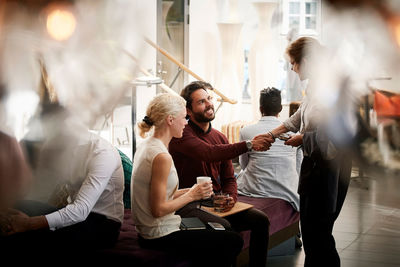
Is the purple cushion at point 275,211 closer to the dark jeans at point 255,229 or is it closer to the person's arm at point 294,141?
the dark jeans at point 255,229

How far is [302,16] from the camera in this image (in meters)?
0.40

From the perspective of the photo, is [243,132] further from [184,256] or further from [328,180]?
[328,180]

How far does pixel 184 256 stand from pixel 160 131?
15.4 inches

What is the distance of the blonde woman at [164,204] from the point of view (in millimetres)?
1573

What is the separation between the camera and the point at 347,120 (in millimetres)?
392

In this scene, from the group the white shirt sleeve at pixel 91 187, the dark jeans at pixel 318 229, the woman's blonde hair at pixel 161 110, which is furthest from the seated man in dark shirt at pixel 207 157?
the white shirt sleeve at pixel 91 187

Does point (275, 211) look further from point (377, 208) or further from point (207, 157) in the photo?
point (377, 208)

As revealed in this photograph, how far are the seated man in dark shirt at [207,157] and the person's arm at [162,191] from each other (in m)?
0.35

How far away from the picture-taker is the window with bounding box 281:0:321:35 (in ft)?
1.25

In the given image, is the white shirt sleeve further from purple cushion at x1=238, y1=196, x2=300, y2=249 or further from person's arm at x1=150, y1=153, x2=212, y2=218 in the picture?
purple cushion at x1=238, y1=196, x2=300, y2=249

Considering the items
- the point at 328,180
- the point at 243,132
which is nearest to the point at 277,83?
the point at 328,180

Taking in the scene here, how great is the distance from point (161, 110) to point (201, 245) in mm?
426

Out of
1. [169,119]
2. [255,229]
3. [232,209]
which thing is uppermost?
[169,119]

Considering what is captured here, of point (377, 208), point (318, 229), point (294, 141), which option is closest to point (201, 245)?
point (318, 229)
